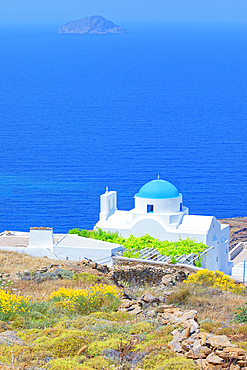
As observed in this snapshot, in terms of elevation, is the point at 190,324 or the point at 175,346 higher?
the point at 190,324

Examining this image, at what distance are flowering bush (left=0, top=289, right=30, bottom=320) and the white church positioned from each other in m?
16.9

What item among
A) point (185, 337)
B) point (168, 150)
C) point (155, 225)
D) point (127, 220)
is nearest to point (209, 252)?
point (155, 225)

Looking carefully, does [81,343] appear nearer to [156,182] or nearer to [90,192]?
[156,182]

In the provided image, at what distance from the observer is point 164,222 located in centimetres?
2852

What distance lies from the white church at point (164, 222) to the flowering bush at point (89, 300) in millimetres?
15429

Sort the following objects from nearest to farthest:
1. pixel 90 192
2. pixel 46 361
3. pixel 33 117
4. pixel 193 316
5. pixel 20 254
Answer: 1. pixel 46 361
2. pixel 193 316
3. pixel 20 254
4. pixel 90 192
5. pixel 33 117

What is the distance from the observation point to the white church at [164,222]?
28.0 meters

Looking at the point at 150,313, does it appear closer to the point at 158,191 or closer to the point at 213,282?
the point at 213,282

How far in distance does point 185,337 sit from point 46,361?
2703mm

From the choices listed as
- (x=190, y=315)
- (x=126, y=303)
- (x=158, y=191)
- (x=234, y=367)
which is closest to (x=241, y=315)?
(x=190, y=315)

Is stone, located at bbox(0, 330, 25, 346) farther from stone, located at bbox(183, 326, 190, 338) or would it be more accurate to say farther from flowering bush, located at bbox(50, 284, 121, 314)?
stone, located at bbox(183, 326, 190, 338)

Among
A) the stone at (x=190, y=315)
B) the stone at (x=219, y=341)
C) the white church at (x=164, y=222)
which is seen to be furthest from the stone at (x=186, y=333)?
the white church at (x=164, y=222)

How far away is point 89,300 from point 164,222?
16.6 m

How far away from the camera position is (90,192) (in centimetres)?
9100
